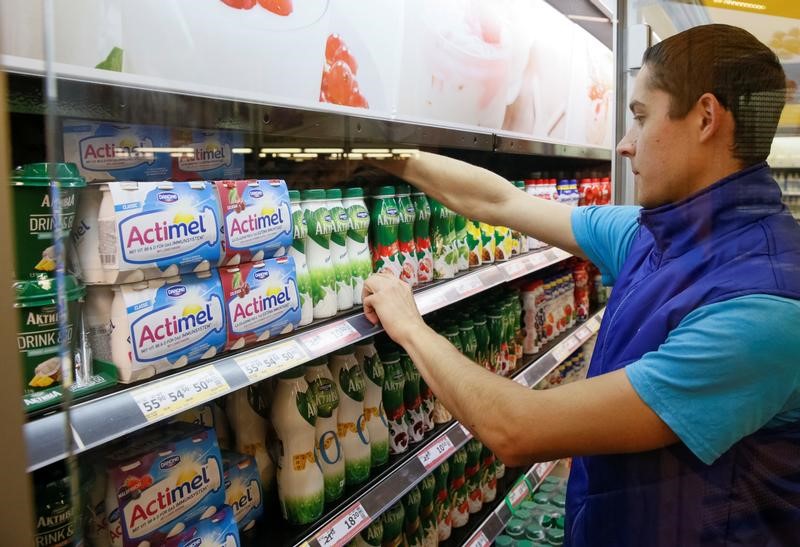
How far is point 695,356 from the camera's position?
3.20 feet

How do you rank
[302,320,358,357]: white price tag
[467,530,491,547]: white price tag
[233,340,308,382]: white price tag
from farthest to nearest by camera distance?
[467,530,491,547]: white price tag < [302,320,358,357]: white price tag < [233,340,308,382]: white price tag

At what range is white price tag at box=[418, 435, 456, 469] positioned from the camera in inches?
69.5

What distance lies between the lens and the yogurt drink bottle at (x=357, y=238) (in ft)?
5.08

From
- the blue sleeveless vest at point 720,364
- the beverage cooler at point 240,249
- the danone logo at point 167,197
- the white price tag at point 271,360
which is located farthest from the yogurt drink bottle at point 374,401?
the danone logo at point 167,197

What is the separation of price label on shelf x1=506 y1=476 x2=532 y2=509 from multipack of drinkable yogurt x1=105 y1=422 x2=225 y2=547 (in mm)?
1468

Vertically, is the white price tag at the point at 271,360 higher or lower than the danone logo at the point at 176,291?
lower

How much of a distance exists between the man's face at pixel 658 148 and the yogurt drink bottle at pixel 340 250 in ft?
2.18

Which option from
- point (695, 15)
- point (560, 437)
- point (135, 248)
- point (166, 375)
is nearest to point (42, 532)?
point (166, 375)

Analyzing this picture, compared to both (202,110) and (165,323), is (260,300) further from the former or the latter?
(202,110)

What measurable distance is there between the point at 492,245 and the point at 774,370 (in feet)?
4.26

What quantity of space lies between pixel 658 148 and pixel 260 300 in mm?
799

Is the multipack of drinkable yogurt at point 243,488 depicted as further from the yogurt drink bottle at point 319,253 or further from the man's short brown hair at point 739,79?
the man's short brown hair at point 739,79

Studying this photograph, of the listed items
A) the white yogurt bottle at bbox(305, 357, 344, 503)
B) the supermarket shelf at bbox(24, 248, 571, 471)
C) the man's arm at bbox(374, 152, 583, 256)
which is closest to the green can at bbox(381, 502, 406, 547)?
the white yogurt bottle at bbox(305, 357, 344, 503)

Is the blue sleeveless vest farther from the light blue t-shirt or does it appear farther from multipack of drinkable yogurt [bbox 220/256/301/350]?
multipack of drinkable yogurt [bbox 220/256/301/350]
